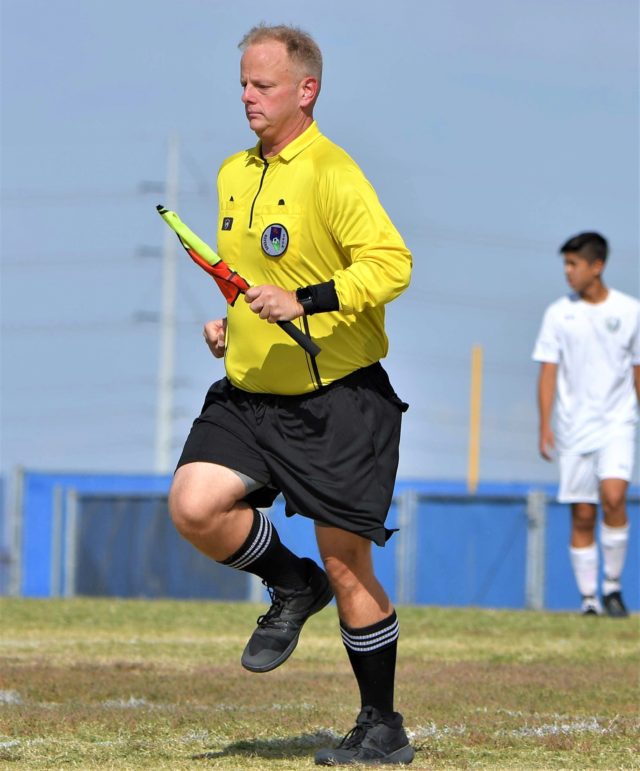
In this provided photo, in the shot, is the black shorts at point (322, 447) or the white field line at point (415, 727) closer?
the black shorts at point (322, 447)

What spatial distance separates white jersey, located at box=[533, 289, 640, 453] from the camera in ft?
40.7

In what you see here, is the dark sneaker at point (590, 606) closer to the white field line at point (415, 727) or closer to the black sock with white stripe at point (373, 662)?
the white field line at point (415, 727)

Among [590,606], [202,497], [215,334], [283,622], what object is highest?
[215,334]

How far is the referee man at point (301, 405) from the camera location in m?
5.67

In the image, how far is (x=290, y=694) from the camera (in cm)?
756

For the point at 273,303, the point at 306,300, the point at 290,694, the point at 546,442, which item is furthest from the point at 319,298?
the point at 546,442

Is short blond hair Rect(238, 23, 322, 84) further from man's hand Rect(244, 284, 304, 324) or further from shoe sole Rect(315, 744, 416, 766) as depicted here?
shoe sole Rect(315, 744, 416, 766)

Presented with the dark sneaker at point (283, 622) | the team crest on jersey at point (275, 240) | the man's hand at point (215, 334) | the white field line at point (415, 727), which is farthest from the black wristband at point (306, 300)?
the white field line at point (415, 727)

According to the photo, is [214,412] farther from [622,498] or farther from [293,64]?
[622,498]

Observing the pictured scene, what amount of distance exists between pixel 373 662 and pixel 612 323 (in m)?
6.93

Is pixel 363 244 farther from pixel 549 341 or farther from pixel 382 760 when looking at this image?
pixel 549 341

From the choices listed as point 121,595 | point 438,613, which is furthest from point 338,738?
point 121,595

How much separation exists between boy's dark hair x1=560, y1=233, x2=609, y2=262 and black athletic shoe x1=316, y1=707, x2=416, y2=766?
22.8 feet

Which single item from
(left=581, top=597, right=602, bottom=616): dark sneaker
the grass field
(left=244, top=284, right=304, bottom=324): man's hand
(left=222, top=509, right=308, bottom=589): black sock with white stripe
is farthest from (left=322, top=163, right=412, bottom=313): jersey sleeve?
(left=581, top=597, right=602, bottom=616): dark sneaker
